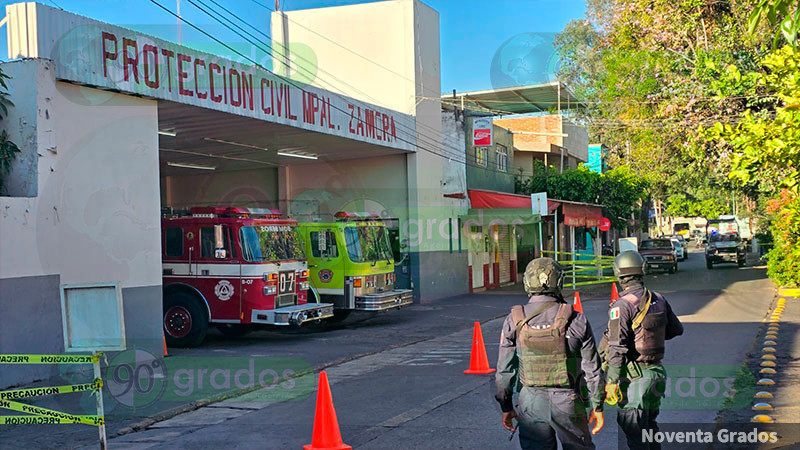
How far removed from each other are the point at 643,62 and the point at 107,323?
25078 mm

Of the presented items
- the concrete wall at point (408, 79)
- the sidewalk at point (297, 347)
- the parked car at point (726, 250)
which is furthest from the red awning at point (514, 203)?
Result: the parked car at point (726, 250)

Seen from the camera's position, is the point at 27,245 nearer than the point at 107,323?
No

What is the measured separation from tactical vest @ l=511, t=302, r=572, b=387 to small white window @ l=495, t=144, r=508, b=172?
84.8 ft

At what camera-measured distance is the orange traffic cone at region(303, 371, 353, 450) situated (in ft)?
22.4

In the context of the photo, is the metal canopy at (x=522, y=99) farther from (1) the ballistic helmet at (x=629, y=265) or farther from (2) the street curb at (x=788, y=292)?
(1) the ballistic helmet at (x=629, y=265)

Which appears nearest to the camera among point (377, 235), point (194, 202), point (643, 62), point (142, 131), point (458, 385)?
point (458, 385)

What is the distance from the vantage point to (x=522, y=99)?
36.3m

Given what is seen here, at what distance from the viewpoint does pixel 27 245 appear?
34.0ft

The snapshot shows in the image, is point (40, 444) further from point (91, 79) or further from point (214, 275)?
point (214, 275)

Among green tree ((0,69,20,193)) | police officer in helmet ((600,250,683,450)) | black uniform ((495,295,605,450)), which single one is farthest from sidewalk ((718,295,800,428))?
green tree ((0,69,20,193))

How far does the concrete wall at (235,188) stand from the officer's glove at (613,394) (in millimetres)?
18867

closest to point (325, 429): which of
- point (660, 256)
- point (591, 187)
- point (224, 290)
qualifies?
point (224, 290)

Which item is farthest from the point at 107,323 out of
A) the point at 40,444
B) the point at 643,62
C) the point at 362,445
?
the point at 643,62

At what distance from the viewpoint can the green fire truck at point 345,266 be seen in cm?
1702
